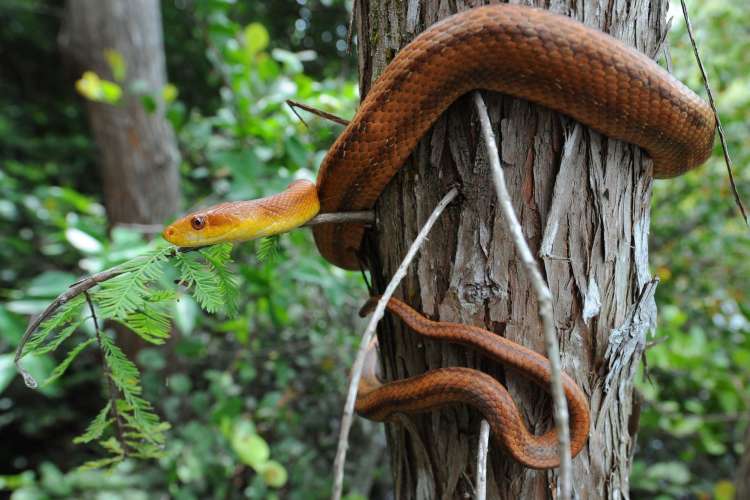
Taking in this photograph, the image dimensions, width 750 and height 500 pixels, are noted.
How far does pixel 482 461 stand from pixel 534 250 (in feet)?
1.46

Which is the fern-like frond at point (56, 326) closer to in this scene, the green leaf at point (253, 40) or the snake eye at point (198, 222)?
the snake eye at point (198, 222)

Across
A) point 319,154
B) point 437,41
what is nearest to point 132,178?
point 319,154

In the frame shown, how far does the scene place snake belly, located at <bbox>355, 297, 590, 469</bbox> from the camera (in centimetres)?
105

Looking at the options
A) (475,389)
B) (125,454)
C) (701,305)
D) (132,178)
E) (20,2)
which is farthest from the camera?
(20,2)

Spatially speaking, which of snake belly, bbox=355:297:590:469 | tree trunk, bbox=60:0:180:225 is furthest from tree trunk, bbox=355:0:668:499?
tree trunk, bbox=60:0:180:225

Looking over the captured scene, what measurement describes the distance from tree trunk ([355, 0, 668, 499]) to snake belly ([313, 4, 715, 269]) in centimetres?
4

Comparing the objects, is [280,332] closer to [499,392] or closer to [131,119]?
[131,119]

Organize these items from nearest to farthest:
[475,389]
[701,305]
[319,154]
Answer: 1. [475,389]
2. [319,154]
3. [701,305]

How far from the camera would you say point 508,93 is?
108 cm

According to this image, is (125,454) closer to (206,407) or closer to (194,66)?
(206,407)

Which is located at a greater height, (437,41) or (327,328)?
(437,41)

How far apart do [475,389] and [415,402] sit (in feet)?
0.51

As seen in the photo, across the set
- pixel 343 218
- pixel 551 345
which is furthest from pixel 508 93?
pixel 551 345

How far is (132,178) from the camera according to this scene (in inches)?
175
